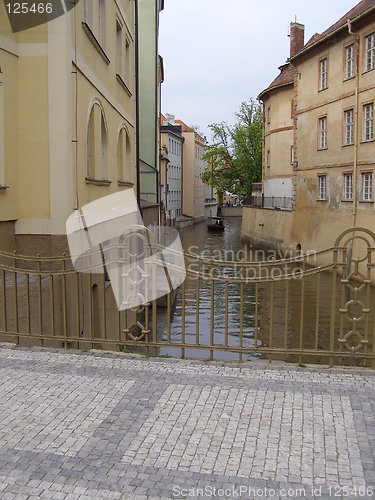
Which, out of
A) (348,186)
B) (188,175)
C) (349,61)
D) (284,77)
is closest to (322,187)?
(348,186)

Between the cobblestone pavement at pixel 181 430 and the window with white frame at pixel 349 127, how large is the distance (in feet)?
67.2

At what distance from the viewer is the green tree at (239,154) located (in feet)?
184

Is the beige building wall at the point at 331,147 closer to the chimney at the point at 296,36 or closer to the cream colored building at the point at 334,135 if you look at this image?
the cream colored building at the point at 334,135

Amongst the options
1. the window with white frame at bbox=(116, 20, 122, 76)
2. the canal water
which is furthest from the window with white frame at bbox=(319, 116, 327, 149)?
the window with white frame at bbox=(116, 20, 122, 76)

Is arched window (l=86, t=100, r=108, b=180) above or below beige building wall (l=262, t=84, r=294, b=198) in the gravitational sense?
below

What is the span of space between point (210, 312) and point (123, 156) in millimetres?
8879

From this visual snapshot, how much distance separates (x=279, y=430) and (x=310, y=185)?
2565cm

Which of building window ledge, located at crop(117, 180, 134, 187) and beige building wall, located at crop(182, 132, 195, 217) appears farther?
beige building wall, located at crop(182, 132, 195, 217)

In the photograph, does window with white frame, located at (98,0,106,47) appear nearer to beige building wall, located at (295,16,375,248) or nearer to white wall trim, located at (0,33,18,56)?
white wall trim, located at (0,33,18,56)

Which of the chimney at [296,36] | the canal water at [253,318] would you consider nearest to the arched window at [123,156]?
the canal water at [253,318]

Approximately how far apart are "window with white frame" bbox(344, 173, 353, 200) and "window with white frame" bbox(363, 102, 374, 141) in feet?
6.54

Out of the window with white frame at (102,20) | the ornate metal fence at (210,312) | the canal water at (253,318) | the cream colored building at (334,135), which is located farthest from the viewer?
the cream colored building at (334,135)

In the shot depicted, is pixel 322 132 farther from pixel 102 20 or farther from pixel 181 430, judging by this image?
pixel 181 430

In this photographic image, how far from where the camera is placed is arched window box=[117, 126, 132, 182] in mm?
15509
